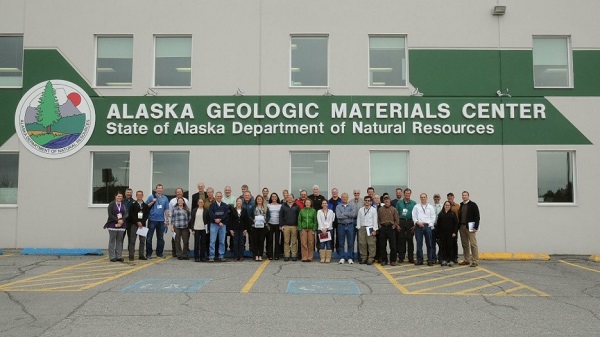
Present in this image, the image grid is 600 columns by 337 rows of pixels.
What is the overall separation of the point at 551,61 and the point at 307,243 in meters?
10.1

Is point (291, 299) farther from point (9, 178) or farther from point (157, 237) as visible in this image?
point (9, 178)

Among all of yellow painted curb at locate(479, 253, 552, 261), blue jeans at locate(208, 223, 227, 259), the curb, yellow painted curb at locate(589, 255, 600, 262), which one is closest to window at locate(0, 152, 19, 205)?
the curb

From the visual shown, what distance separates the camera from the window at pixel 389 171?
16719mm

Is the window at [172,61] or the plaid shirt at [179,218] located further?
the window at [172,61]

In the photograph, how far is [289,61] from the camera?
55.7ft

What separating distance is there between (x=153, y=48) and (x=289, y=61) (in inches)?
175

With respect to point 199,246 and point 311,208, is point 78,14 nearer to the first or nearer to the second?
point 199,246

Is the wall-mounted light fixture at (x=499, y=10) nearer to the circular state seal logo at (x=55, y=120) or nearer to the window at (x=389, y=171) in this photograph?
the window at (x=389, y=171)

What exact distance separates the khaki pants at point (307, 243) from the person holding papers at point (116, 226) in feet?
16.0

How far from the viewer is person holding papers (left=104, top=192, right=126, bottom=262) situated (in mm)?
14164

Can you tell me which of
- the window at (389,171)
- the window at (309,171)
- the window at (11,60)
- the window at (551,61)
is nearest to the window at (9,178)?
the window at (11,60)

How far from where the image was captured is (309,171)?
1680 centimetres

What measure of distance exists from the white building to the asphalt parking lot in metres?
3.19

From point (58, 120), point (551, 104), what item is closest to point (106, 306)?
point (58, 120)
